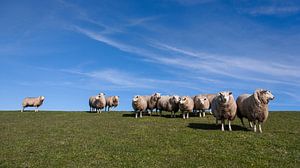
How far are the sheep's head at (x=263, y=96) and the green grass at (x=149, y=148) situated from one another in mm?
2812

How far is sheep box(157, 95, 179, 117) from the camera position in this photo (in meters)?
36.8

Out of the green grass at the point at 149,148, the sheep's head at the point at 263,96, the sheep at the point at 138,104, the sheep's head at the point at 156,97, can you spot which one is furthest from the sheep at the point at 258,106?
the sheep's head at the point at 156,97

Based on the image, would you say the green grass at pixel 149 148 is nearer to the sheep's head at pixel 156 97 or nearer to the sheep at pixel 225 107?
the sheep at pixel 225 107

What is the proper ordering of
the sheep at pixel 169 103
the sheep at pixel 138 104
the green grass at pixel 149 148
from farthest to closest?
the sheep at pixel 138 104 < the sheep at pixel 169 103 < the green grass at pixel 149 148

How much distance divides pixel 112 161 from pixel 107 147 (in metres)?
3.31

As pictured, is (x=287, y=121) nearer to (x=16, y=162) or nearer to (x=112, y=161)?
(x=112, y=161)

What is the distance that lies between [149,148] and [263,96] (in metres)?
11.4

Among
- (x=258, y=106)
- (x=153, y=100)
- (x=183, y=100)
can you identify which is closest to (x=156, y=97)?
(x=153, y=100)

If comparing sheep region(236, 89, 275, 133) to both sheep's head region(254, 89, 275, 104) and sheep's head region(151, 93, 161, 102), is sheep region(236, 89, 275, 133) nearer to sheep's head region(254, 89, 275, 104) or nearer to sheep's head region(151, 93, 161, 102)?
sheep's head region(254, 89, 275, 104)

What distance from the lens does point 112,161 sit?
17891 mm

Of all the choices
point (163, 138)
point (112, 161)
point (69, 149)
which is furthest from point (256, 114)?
point (69, 149)

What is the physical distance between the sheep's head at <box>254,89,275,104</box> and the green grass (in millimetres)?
2812

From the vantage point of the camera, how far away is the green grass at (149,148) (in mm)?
17719

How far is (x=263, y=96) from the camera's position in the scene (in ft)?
83.9
